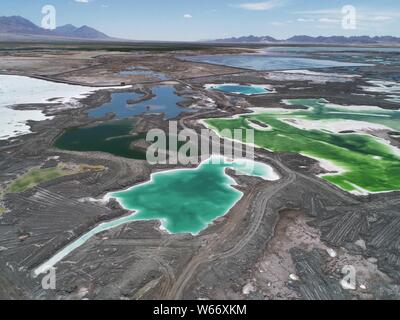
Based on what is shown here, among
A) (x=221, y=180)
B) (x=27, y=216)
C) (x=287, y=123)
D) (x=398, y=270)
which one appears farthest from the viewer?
(x=287, y=123)

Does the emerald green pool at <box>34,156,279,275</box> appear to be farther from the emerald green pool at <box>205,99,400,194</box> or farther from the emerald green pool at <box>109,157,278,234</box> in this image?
the emerald green pool at <box>205,99,400,194</box>

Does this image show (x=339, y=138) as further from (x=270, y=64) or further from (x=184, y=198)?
(x=270, y=64)

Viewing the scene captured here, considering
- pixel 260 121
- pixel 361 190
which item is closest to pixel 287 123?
pixel 260 121

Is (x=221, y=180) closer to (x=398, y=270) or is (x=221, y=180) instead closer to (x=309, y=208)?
(x=309, y=208)

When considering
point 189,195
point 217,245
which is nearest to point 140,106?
point 189,195

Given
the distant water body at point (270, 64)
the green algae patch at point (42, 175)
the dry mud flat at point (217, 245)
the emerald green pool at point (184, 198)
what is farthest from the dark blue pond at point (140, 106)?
the distant water body at point (270, 64)

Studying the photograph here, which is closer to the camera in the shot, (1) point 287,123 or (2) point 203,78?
(1) point 287,123
